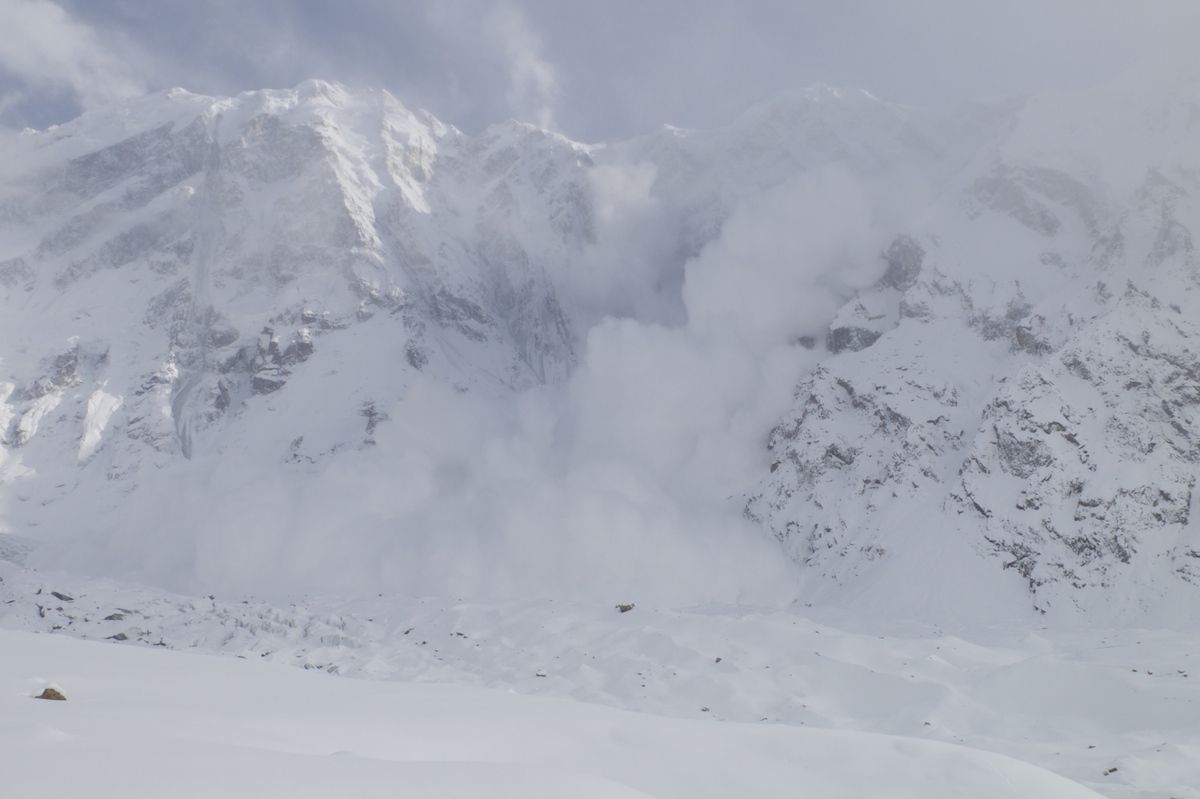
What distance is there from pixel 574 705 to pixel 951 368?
99213mm

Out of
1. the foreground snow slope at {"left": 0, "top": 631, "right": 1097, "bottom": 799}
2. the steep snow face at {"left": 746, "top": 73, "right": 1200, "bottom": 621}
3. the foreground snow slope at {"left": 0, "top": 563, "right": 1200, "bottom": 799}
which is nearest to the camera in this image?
the foreground snow slope at {"left": 0, "top": 631, "right": 1097, "bottom": 799}

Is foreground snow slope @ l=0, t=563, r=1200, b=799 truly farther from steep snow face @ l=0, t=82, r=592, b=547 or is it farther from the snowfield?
steep snow face @ l=0, t=82, r=592, b=547

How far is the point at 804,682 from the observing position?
20.5m

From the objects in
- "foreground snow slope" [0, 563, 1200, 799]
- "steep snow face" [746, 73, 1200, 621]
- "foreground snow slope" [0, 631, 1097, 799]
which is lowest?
"foreground snow slope" [0, 563, 1200, 799]

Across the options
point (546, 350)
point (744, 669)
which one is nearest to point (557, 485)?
point (546, 350)

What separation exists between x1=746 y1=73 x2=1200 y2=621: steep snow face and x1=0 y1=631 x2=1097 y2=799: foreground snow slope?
6849 cm

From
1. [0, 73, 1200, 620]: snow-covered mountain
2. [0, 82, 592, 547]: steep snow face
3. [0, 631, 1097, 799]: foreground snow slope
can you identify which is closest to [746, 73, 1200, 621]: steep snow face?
[0, 73, 1200, 620]: snow-covered mountain

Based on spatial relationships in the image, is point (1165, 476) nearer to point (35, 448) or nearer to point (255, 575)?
point (255, 575)

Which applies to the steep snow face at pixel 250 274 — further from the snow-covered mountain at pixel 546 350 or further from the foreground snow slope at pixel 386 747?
the foreground snow slope at pixel 386 747

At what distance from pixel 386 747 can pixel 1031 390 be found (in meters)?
90.7

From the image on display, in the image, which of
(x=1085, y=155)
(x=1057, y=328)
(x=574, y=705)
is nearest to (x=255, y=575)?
(x=574, y=705)

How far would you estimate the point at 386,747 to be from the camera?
234 inches

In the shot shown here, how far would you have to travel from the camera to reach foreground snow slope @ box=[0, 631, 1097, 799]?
3887 millimetres

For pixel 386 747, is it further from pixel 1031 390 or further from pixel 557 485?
pixel 557 485
